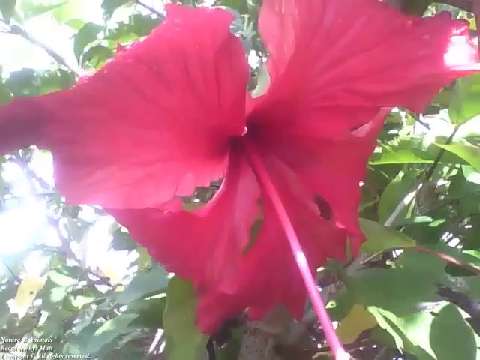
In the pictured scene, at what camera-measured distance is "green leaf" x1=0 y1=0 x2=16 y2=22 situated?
661 mm

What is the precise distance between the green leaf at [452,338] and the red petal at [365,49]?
0.49 ft

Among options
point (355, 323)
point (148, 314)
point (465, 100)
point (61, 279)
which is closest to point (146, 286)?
point (148, 314)

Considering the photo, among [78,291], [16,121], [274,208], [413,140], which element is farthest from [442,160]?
[78,291]

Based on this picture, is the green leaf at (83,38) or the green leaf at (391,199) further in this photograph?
the green leaf at (83,38)

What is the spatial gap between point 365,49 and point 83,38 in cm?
49

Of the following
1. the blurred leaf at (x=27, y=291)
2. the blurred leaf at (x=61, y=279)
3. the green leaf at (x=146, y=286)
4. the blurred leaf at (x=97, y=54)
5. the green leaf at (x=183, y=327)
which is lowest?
the blurred leaf at (x=27, y=291)

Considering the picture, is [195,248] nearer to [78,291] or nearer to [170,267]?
[170,267]

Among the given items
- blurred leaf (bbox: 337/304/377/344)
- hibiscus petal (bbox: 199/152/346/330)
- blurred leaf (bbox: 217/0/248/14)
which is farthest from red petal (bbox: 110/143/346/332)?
blurred leaf (bbox: 217/0/248/14)

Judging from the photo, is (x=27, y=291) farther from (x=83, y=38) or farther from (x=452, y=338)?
(x=452, y=338)

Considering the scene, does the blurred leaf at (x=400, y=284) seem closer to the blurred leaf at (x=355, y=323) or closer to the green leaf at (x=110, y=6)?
the blurred leaf at (x=355, y=323)

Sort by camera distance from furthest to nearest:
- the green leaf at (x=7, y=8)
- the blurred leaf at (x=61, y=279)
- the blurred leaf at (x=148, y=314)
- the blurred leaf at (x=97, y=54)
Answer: the blurred leaf at (x=61, y=279) → the blurred leaf at (x=97, y=54) → the green leaf at (x=7, y=8) → the blurred leaf at (x=148, y=314)

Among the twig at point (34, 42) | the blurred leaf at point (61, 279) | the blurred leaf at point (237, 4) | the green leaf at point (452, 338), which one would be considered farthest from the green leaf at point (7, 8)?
the green leaf at point (452, 338)

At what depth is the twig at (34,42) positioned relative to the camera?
711 mm

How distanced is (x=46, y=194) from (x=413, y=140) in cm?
41
